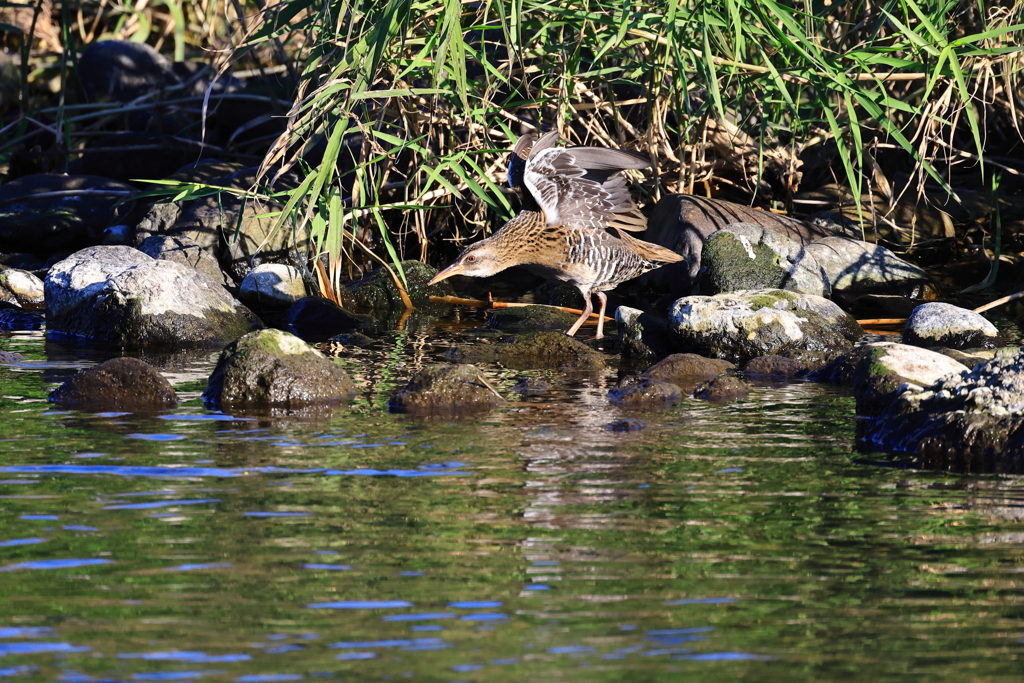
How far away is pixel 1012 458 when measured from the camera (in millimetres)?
4547

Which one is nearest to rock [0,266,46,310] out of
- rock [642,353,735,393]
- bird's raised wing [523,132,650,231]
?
bird's raised wing [523,132,650,231]

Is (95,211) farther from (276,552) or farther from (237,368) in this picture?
(276,552)

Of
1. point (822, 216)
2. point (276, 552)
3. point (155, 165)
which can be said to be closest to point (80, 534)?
point (276, 552)

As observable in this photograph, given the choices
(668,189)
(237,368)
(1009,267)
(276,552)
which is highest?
(668,189)

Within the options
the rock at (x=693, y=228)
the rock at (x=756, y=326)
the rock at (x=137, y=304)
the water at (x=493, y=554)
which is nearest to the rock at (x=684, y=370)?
the rock at (x=756, y=326)

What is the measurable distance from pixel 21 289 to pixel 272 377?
4672mm

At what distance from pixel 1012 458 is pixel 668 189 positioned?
6037 mm

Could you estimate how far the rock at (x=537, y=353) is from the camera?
748 cm

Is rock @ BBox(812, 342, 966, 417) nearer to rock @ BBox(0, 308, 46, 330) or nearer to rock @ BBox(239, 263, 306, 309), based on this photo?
rock @ BBox(239, 263, 306, 309)

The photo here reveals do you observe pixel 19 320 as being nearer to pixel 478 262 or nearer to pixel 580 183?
pixel 478 262

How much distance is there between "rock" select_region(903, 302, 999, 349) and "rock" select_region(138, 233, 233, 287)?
17.5 ft

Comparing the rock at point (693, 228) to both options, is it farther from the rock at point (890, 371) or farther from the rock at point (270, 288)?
the rock at point (890, 371)

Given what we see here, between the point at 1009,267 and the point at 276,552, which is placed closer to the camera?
the point at 276,552

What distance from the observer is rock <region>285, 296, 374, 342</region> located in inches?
351
